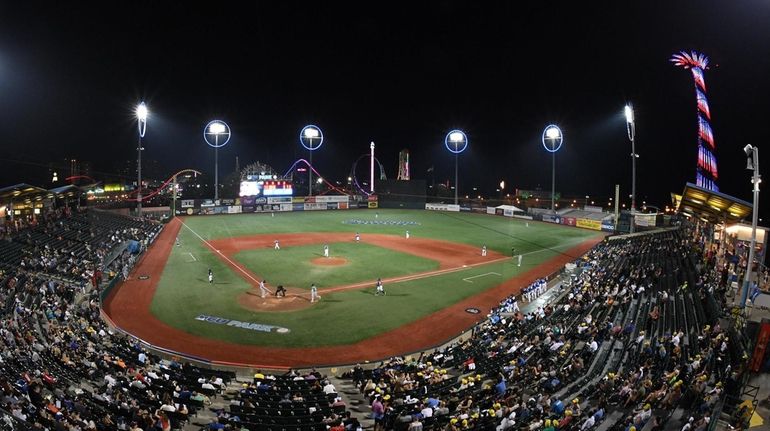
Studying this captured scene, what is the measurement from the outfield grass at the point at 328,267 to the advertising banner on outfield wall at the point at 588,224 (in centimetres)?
3509

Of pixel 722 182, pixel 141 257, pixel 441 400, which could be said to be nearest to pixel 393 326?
pixel 441 400

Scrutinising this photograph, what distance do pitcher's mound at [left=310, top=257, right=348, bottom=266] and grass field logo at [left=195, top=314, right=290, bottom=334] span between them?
47.5 feet

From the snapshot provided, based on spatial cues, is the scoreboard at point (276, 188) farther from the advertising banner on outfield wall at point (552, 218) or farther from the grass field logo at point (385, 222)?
the advertising banner on outfield wall at point (552, 218)

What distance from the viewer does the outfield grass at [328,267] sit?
1364 inches

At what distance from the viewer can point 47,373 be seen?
622 inches

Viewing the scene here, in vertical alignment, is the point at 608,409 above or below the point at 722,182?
below

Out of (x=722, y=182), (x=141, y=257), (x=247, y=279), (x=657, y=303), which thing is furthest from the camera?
(x=722, y=182)

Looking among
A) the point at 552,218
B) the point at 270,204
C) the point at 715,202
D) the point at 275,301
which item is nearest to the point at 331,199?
the point at 270,204

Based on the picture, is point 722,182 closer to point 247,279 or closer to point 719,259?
point 719,259

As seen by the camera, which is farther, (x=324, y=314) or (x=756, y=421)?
(x=324, y=314)

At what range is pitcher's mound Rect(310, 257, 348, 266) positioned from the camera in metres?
40.0

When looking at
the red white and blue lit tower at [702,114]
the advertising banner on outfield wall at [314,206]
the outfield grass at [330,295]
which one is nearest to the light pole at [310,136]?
the advertising banner on outfield wall at [314,206]

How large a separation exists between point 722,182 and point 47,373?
8153 centimetres

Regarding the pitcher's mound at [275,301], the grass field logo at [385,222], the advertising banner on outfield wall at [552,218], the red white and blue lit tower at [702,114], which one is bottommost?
the pitcher's mound at [275,301]
